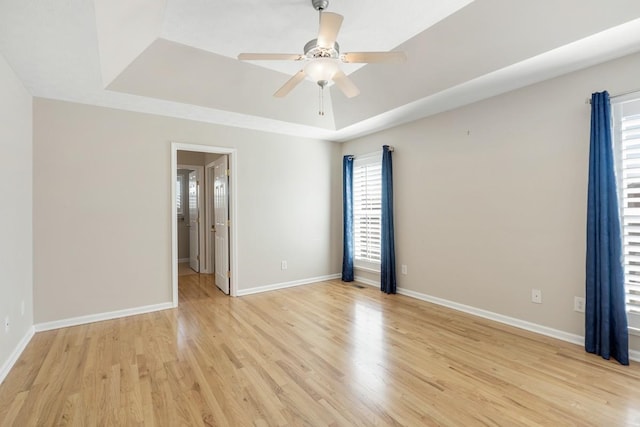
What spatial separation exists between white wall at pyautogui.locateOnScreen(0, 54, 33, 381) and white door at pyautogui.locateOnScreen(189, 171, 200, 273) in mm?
3237

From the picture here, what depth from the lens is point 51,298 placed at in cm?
325

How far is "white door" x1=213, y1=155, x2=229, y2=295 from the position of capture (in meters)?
4.58

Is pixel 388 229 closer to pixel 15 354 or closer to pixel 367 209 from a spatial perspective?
pixel 367 209

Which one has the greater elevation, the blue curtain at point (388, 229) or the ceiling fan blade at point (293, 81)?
the ceiling fan blade at point (293, 81)

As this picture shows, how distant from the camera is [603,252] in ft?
8.13

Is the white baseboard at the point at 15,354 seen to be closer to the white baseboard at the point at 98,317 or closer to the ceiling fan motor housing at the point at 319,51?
the white baseboard at the point at 98,317

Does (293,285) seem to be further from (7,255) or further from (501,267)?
(7,255)

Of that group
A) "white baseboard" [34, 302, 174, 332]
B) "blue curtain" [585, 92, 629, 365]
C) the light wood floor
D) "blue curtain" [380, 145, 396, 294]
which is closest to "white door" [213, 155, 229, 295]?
"white baseboard" [34, 302, 174, 332]

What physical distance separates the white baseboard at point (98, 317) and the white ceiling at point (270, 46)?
2.43 m

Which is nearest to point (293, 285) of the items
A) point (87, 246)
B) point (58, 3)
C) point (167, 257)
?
point (167, 257)

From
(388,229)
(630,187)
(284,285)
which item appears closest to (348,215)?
(388,229)

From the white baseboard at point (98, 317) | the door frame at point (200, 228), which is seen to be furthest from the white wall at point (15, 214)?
the door frame at point (200, 228)

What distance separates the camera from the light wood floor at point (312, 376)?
185 centimetres

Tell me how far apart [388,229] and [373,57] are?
2663 millimetres
